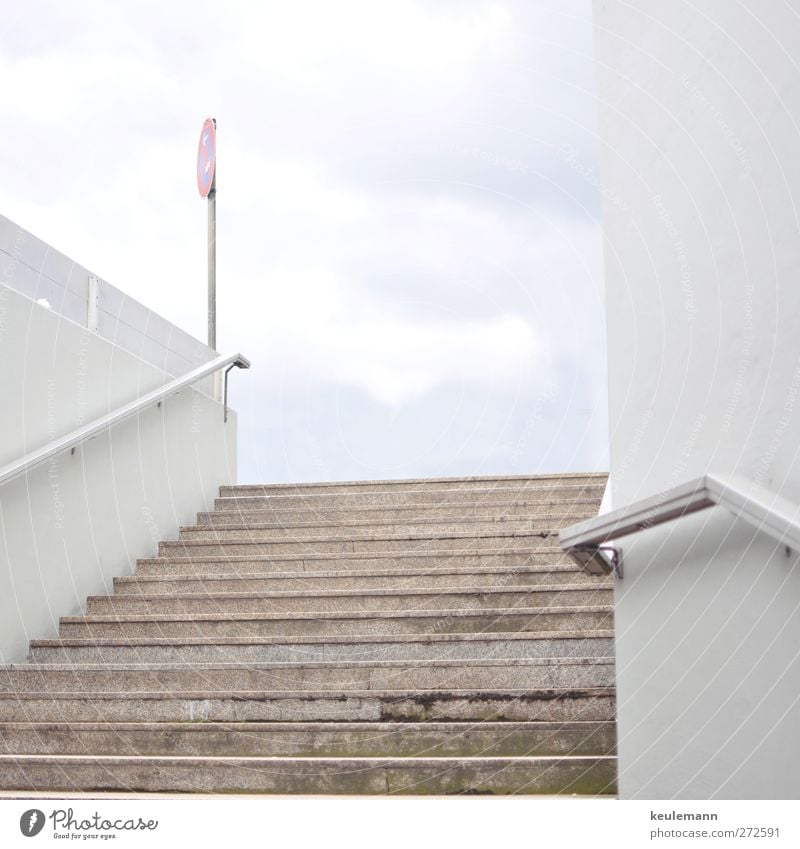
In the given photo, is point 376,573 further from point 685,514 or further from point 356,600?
point 685,514

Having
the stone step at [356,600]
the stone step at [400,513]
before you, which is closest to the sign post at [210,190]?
the stone step at [400,513]

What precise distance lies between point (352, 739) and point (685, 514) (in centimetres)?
142

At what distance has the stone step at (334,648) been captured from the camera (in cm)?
355

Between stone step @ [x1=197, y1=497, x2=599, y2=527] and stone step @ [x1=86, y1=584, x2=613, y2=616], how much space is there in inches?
31.3

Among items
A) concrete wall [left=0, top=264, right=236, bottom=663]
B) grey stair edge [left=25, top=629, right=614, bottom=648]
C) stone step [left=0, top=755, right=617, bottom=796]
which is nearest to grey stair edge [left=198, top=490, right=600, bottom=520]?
concrete wall [left=0, top=264, right=236, bottom=663]

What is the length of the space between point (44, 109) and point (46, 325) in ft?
3.12

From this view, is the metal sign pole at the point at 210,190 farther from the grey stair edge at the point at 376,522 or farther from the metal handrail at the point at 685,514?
the metal handrail at the point at 685,514

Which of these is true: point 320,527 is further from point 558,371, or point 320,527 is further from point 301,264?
point 558,371

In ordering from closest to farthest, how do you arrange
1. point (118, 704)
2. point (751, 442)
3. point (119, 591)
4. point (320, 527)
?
point (751, 442)
point (118, 704)
point (119, 591)
point (320, 527)

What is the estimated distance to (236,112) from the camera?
7160 mm

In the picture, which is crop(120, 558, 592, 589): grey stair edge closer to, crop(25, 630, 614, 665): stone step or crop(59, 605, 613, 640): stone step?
crop(59, 605, 613, 640): stone step

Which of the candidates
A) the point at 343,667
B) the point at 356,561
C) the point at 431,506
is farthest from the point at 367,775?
the point at 431,506

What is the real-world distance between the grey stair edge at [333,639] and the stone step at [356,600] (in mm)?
226

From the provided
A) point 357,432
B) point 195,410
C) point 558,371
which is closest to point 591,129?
point 558,371
